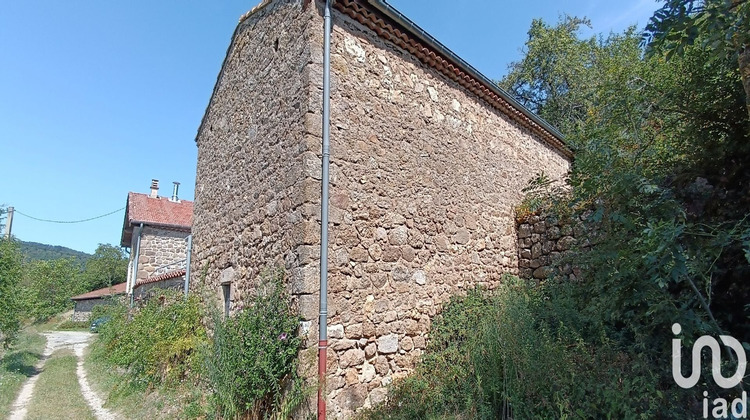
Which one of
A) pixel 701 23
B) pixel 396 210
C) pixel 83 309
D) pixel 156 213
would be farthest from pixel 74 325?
pixel 701 23

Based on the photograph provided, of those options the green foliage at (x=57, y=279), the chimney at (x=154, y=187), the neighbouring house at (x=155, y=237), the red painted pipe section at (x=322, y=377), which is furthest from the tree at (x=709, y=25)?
the green foliage at (x=57, y=279)

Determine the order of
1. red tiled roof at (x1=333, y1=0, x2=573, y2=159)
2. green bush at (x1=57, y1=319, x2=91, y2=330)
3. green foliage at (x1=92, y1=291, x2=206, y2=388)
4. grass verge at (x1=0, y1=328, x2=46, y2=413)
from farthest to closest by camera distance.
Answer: green bush at (x1=57, y1=319, x2=91, y2=330) → grass verge at (x1=0, y1=328, x2=46, y2=413) → green foliage at (x1=92, y1=291, x2=206, y2=388) → red tiled roof at (x1=333, y1=0, x2=573, y2=159)

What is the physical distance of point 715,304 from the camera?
12.6 feet

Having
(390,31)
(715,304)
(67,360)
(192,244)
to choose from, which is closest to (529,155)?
(390,31)

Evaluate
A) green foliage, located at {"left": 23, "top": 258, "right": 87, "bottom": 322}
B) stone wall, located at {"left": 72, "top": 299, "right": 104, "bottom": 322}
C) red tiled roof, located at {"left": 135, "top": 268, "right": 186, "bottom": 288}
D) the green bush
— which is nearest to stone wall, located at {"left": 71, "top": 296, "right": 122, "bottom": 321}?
stone wall, located at {"left": 72, "top": 299, "right": 104, "bottom": 322}

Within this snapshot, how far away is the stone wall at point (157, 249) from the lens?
15852mm

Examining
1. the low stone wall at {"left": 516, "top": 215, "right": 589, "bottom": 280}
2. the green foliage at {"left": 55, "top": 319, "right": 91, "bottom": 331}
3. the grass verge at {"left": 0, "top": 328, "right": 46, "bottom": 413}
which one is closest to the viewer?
the low stone wall at {"left": 516, "top": 215, "right": 589, "bottom": 280}

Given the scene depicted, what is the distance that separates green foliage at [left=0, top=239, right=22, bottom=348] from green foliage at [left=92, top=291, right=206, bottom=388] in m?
4.32

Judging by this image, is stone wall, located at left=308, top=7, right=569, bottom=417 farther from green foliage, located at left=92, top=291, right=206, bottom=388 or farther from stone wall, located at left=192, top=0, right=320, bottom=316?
green foliage, located at left=92, top=291, right=206, bottom=388

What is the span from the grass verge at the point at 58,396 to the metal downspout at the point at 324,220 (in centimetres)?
408

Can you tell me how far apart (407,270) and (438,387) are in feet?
4.81

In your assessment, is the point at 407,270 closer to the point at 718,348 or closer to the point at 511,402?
the point at 511,402

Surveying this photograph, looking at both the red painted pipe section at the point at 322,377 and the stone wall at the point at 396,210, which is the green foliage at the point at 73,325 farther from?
the red painted pipe section at the point at 322,377

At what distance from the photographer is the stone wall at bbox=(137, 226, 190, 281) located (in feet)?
52.0
